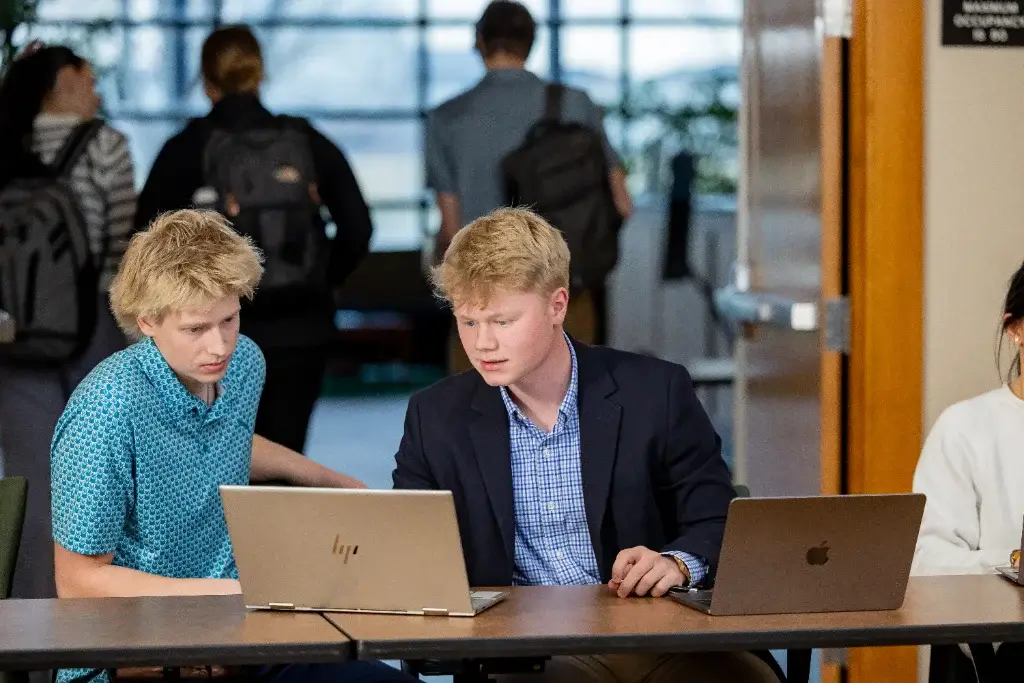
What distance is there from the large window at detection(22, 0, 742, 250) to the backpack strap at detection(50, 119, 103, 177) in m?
0.11

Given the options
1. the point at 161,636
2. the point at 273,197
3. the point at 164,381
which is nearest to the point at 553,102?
the point at 273,197

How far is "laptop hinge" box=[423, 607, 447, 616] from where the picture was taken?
8.00ft

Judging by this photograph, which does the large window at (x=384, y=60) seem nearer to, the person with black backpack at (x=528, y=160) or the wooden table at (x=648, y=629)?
the person with black backpack at (x=528, y=160)

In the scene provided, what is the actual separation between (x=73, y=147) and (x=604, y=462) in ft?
9.31

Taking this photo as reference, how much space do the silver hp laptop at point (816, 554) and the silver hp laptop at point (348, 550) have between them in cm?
42

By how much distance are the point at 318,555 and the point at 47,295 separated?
9.82 feet

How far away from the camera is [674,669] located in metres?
2.78

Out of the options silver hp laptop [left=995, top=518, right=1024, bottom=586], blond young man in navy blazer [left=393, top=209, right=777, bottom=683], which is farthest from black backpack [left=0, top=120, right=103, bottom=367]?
silver hp laptop [left=995, top=518, right=1024, bottom=586]

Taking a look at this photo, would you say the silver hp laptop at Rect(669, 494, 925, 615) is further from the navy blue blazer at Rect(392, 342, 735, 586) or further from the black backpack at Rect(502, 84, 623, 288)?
the black backpack at Rect(502, 84, 623, 288)

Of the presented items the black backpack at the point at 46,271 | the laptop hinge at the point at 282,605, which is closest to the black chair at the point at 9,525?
the laptop hinge at the point at 282,605

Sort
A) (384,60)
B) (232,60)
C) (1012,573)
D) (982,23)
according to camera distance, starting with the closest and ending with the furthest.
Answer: (1012,573) → (982,23) → (232,60) → (384,60)

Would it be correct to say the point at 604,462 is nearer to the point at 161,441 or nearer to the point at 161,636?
the point at 161,441

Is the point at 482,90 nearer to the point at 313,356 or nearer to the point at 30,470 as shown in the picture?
the point at 313,356

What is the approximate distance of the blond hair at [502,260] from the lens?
285 centimetres
